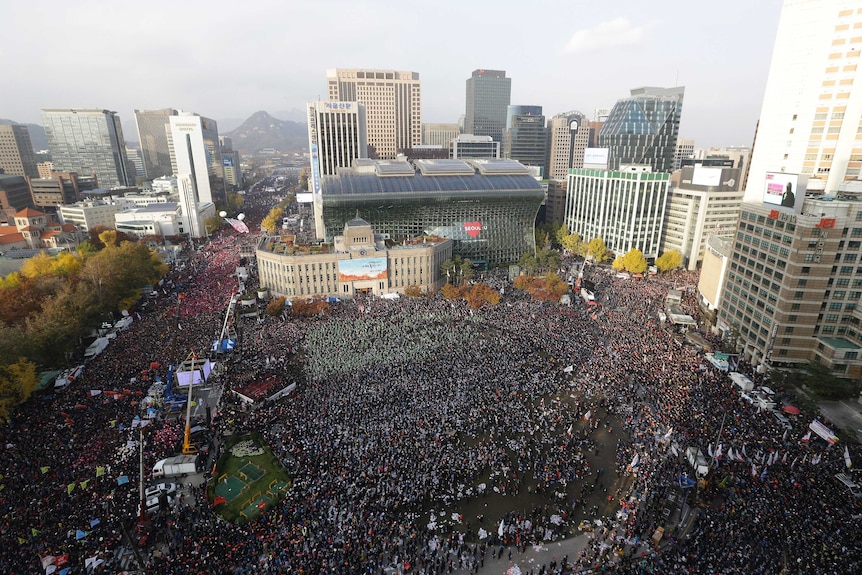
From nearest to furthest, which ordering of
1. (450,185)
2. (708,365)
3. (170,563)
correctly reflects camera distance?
(170,563)
(708,365)
(450,185)

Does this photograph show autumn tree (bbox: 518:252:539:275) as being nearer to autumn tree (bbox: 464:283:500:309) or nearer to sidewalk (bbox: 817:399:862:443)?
autumn tree (bbox: 464:283:500:309)

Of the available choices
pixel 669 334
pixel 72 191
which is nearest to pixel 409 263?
pixel 669 334

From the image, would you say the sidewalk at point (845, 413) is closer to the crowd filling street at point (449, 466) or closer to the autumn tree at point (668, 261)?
the crowd filling street at point (449, 466)

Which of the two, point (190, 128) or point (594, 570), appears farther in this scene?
point (190, 128)

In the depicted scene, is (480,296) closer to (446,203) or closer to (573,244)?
(446,203)

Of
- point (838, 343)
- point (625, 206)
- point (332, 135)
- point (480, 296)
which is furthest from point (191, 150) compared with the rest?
point (838, 343)

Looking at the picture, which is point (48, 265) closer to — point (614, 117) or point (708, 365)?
point (708, 365)

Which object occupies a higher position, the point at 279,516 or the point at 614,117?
the point at 614,117
